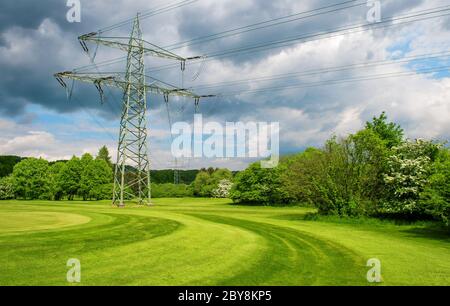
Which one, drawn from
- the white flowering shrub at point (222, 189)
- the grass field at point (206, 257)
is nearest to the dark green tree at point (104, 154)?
the white flowering shrub at point (222, 189)

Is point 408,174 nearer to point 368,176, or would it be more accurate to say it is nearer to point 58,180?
point 368,176

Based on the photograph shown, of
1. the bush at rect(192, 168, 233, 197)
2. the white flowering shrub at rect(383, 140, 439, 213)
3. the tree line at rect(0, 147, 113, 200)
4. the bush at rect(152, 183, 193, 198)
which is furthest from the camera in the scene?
the bush at rect(192, 168, 233, 197)

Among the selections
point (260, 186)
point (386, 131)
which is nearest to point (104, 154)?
point (260, 186)

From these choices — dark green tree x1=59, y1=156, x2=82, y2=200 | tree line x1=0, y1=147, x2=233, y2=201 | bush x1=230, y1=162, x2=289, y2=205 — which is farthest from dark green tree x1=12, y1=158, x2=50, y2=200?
bush x1=230, y1=162, x2=289, y2=205

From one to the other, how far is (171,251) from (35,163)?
100732 millimetres

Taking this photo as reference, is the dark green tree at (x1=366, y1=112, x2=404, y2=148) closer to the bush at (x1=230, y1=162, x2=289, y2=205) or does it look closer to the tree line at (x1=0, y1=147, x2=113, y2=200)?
the bush at (x1=230, y1=162, x2=289, y2=205)

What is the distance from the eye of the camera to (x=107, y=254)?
15766 mm

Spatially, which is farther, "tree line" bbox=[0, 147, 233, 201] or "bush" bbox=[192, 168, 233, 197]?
"bush" bbox=[192, 168, 233, 197]

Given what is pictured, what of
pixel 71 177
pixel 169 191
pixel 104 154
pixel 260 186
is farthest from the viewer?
pixel 104 154

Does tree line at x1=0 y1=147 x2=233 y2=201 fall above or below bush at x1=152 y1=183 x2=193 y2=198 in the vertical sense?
above

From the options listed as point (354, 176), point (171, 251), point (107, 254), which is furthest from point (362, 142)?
point (107, 254)

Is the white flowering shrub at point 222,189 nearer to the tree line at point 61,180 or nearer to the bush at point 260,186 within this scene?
the tree line at point 61,180

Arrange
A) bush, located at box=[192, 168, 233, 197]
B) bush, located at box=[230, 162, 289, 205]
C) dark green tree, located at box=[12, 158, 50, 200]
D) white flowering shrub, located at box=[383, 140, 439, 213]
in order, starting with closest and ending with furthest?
1. white flowering shrub, located at box=[383, 140, 439, 213]
2. bush, located at box=[230, 162, 289, 205]
3. dark green tree, located at box=[12, 158, 50, 200]
4. bush, located at box=[192, 168, 233, 197]
